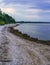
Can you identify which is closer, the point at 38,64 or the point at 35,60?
the point at 38,64

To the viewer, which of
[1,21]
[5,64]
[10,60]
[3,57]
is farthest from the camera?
[1,21]

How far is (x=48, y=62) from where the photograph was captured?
568 inches

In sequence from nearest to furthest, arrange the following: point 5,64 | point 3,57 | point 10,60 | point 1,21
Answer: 1. point 5,64
2. point 10,60
3. point 3,57
4. point 1,21

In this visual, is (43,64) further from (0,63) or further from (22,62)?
(0,63)

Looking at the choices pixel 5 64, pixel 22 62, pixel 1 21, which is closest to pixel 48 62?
pixel 22 62

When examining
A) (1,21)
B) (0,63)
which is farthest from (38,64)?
(1,21)

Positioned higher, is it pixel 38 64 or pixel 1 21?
pixel 38 64

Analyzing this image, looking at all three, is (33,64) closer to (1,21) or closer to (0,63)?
(0,63)

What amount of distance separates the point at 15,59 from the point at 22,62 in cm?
97

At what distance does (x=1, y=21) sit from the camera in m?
142

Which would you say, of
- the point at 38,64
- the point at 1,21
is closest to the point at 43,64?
the point at 38,64

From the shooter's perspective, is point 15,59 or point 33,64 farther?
point 15,59

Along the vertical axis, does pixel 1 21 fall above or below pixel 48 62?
below

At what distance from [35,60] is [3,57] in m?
2.23
